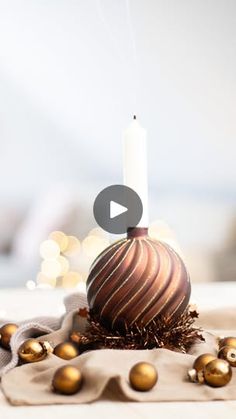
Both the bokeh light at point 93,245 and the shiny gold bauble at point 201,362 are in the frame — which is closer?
the shiny gold bauble at point 201,362

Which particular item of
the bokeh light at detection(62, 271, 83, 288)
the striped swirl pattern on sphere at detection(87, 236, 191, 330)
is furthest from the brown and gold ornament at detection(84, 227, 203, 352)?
the bokeh light at detection(62, 271, 83, 288)

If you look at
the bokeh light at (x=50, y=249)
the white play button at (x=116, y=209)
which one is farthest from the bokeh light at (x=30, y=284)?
the white play button at (x=116, y=209)

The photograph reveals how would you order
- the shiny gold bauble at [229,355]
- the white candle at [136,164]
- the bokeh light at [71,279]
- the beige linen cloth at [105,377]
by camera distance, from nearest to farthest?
the beige linen cloth at [105,377]
the shiny gold bauble at [229,355]
the white candle at [136,164]
the bokeh light at [71,279]

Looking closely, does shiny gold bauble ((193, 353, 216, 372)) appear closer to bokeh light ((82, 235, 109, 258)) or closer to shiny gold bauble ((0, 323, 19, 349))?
shiny gold bauble ((0, 323, 19, 349))

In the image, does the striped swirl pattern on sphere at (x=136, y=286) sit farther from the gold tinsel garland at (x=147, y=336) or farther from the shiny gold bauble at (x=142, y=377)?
the shiny gold bauble at (x=142, y=377)

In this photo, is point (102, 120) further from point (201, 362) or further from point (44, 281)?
point (201, 362)

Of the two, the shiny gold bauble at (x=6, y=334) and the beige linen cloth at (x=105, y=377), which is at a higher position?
the beige linen cloth at (x=105, y=377)

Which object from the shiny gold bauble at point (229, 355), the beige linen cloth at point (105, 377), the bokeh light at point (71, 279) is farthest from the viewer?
the bokeh light at point (71, 279)

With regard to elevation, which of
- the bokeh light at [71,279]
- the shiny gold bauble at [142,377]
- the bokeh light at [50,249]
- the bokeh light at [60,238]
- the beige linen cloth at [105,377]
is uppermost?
the shiny gold bauble at [142,377]
